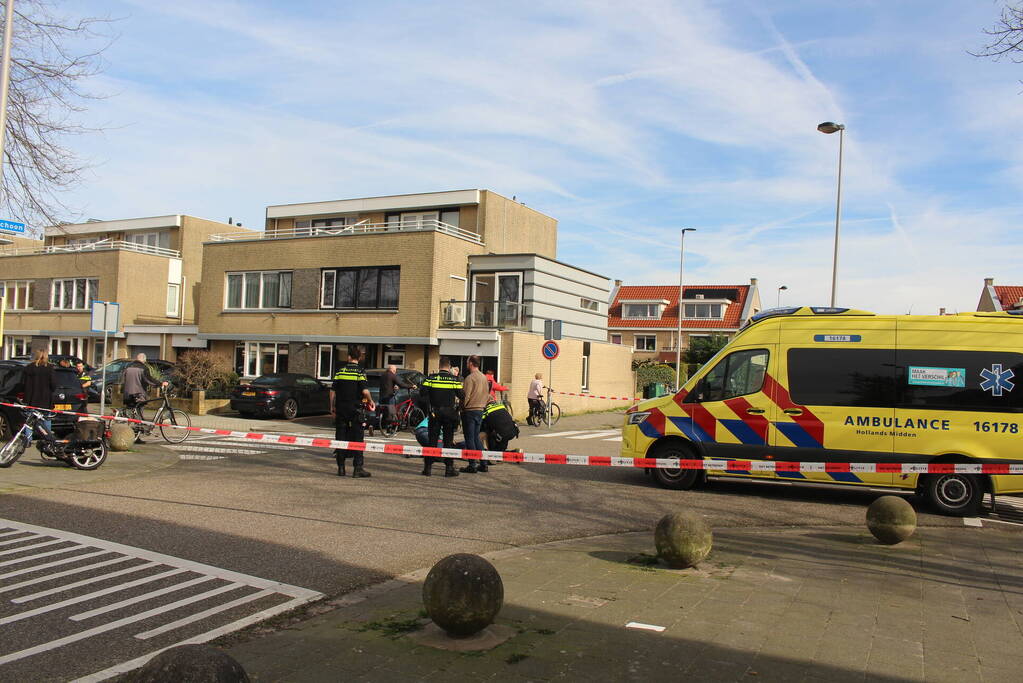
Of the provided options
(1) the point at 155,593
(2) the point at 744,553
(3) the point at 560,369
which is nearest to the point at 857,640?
(2) the point at 744,553

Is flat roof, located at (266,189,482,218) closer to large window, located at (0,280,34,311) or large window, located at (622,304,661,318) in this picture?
large window, located at (0,280,34,311)

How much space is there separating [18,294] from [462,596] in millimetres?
43899

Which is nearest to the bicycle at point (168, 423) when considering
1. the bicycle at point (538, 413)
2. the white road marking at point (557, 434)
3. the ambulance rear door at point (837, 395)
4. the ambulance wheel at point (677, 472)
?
the white road marking at point (557, 434)

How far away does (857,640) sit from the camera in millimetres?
5238

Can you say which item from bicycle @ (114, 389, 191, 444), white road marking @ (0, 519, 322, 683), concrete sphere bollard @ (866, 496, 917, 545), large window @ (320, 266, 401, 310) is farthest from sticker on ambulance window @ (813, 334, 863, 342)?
large window @ (320, 266, 401, 310)

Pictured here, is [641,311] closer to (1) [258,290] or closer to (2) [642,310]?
(2) [642,310]

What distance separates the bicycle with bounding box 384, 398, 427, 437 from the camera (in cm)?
1930

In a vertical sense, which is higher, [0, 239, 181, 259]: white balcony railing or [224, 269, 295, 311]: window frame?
[0, 239, 181, 259]: white balcony railing

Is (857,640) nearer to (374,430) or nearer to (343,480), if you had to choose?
(343,480)

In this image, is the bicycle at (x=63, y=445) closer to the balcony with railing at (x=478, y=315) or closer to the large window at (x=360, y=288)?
the balcony with railing at (x=478, y=315)

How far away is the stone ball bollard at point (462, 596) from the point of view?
490 cm

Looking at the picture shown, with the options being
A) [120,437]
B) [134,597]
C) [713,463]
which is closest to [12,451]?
[120,437]

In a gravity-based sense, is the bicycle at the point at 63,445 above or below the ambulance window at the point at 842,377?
below

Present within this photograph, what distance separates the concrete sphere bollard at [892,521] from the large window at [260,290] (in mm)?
25141
